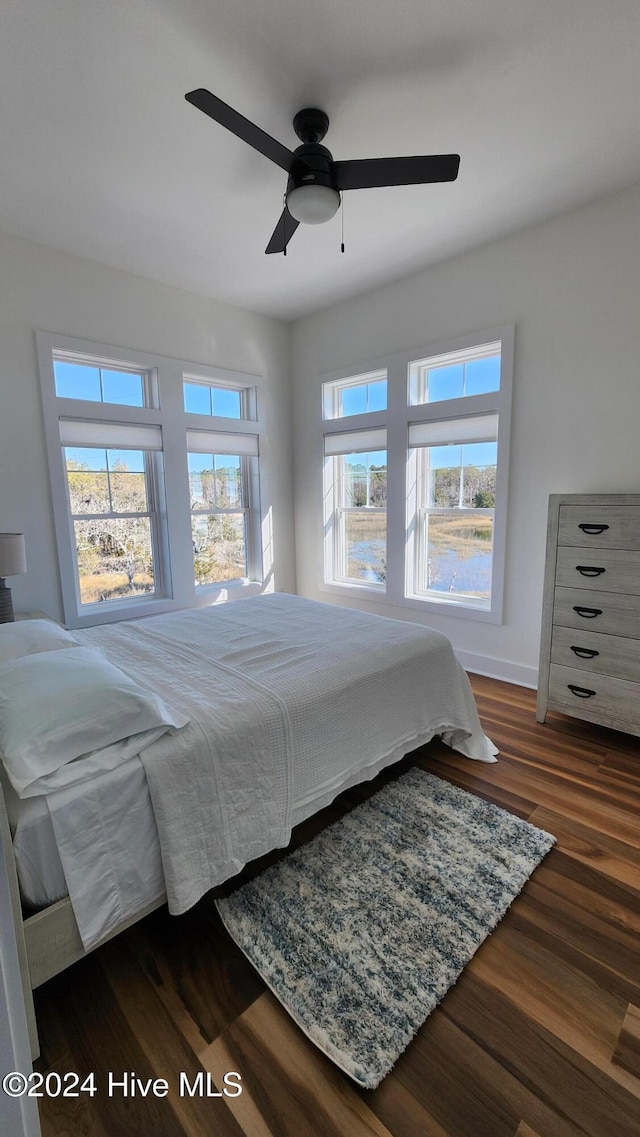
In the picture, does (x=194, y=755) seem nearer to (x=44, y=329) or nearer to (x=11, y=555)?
(x=11, y=555)

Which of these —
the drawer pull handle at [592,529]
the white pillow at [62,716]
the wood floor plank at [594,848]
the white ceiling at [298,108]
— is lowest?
the wood floor plank at [594,848]

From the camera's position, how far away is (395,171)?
5.87ft

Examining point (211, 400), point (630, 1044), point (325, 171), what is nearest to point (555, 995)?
point (630, 1044)

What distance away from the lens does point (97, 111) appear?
1880 millimetres

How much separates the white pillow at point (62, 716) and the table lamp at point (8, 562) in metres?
1.17

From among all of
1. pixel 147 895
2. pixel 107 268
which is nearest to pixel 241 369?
pixel 107 268

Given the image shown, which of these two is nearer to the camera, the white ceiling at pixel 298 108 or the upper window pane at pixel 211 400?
the white ceiling at pixel 298 108

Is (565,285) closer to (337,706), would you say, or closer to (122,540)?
(337,706)

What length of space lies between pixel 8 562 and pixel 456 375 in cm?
319

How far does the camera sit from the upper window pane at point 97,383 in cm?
315

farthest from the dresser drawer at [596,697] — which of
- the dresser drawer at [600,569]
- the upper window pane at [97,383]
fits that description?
the upper window pane at [97,383]

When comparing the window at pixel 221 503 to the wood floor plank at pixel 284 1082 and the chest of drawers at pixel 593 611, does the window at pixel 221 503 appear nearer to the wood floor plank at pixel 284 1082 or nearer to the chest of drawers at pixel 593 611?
the chest of drawers at pixel 593 611

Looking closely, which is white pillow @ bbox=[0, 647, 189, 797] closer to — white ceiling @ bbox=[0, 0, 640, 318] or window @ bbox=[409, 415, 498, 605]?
white ceiling @ bbox=[0, 0, 640, 318]

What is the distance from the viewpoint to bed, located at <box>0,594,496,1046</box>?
1162mm
